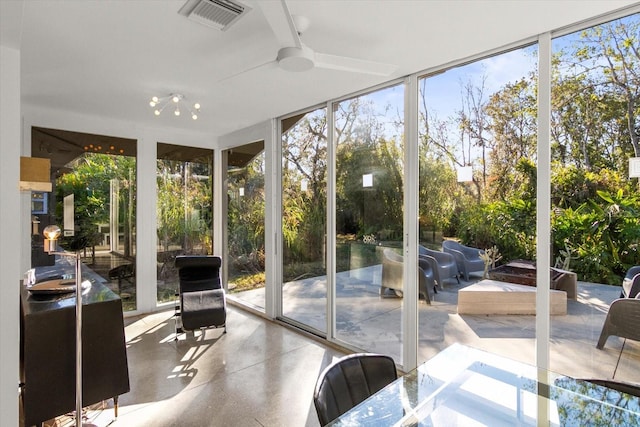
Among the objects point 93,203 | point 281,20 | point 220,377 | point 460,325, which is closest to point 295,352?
point 220,377

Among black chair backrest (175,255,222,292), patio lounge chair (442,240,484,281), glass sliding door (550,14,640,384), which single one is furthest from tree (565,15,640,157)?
black chair backrest (175,255,222,292)

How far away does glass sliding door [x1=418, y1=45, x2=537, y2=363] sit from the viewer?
101 inches

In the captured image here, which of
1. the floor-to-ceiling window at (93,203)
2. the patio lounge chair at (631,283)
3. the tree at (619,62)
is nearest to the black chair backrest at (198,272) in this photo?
the floor-to-ceiling window at (93,203)

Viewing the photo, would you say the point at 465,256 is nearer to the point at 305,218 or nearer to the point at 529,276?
the point at 529,276

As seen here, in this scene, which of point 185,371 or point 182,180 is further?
point 182,180

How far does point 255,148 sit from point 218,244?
72.1 inches

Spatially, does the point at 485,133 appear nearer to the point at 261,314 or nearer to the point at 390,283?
the point at 390,283

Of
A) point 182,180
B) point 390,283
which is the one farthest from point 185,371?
point 182,180

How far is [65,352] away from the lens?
7.72 feet

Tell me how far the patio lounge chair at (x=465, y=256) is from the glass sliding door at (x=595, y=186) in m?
0.55

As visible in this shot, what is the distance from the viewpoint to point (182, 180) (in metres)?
5.54

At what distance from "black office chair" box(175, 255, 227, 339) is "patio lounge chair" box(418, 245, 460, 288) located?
251 centimetres

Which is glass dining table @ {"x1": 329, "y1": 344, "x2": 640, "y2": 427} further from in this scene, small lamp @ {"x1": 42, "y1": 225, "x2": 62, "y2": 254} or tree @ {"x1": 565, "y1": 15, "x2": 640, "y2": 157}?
small lamp @ {"x1": 42, "y1": 225, "x2": 62, "y2": 254}

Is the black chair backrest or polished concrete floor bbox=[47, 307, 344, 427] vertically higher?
the black chair backrest
